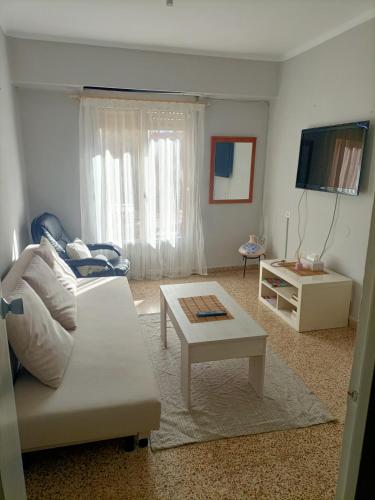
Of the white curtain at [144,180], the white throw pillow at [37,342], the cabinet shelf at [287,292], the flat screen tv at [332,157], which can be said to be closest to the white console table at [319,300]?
the cabinet shelf at [287,292]

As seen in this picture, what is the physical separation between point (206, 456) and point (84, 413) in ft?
2.29

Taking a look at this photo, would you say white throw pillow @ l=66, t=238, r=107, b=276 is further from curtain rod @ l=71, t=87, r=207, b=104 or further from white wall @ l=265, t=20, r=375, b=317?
white wall @ l=265, t=20, r=375, b=317

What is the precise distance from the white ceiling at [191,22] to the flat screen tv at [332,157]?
88cm

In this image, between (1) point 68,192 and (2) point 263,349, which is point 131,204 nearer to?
(1) point 68,192

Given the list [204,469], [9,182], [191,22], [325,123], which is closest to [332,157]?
[325,123]

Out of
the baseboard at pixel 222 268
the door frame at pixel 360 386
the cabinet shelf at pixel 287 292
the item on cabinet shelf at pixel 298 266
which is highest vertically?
the door frame at pixel 360 386

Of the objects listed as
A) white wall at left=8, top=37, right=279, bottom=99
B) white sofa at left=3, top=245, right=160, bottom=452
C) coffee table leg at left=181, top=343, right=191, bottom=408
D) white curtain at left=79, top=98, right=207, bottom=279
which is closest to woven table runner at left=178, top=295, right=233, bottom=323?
coffee table leg at left=181, top=343, right=191, bottom=408

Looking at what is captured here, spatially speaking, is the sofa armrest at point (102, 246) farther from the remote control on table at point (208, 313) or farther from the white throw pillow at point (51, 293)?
the remote control on table at point (208, 313)

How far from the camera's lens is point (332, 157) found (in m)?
3.32

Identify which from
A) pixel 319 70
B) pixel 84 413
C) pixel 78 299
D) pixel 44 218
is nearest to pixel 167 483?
pixel 84 413

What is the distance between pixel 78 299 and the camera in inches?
111

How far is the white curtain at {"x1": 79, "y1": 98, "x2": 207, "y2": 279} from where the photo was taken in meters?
4.11

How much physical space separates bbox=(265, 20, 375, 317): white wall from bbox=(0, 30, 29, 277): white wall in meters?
2.87

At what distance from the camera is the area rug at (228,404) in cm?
203
